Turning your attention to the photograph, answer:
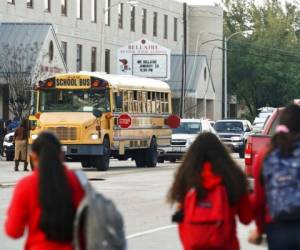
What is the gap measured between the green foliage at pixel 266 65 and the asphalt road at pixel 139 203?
2129 inches

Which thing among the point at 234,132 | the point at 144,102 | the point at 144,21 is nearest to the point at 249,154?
the point at 144,102

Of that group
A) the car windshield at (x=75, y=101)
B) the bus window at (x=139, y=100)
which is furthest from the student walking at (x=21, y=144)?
the bus window at (x=139, y=100)

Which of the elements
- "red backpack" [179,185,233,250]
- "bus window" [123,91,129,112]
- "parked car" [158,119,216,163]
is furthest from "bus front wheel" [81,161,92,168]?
"red backpack" [179,185,233,250]

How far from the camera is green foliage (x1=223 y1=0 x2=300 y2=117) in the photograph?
8794 centimetres

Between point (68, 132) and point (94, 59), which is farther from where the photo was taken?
point (94, 59)

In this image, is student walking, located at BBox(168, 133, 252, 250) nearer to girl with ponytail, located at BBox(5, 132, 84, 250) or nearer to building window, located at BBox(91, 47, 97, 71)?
girl with ponytail, located at BBox(5, 132, 84, 250)

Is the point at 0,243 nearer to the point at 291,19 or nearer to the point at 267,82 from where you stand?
the point at 267,82

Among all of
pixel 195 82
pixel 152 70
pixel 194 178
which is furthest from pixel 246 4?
pixel 194 178

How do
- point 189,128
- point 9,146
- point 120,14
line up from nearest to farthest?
point 189,128 < point 9,146 < point 120,14

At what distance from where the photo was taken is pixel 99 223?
6.70 m

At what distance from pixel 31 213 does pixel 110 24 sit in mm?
62208

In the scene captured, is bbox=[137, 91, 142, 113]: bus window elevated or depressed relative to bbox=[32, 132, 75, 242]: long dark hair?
elevated

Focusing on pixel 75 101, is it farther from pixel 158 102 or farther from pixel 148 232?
pixel 148 232

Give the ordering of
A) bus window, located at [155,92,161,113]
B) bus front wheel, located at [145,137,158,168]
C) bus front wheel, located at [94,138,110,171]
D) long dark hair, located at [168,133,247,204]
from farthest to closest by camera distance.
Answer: bus window, located at [155,92,161,113] → bus front wheel, located at [145,137,158,168] → bus front wheel, located at [94,138,110,171] → long dark hair, located at [168,133,247,204]
